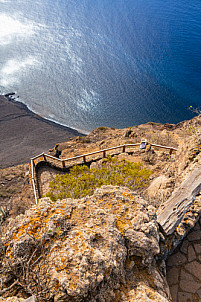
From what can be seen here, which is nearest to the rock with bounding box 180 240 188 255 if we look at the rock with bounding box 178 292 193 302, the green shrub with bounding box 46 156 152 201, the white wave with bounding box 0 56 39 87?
the rock with bounding box 178 292 193 302

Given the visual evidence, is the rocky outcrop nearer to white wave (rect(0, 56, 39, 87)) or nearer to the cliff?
the cliff

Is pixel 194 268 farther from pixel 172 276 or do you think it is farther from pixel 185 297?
pixel 185 297

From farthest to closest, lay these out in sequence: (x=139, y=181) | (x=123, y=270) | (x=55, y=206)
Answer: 1. (x=139, y=181)
2. (x=55, y=206)
3. (x=123, y=270)

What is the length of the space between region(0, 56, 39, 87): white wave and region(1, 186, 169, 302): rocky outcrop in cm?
3084

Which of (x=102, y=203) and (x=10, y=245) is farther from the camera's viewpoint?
(x=102, y=203)

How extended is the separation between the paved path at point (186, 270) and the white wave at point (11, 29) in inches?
1735

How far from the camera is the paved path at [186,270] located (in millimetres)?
5164

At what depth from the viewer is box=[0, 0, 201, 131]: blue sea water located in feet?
92.1

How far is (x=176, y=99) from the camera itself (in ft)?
96.5

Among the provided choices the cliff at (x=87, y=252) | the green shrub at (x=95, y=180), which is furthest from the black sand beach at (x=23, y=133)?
the cliff at (x=87, y=252)

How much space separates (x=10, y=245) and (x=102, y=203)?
233 centimetres

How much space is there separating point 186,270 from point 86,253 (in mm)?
3457

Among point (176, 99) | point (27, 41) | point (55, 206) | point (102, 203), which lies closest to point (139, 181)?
point (102, 203)

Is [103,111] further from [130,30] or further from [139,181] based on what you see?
[130,30]
